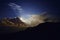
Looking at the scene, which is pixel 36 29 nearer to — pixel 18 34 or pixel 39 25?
pixel 39 25

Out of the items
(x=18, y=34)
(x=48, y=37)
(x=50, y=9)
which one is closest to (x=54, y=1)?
(x=50, y=9)

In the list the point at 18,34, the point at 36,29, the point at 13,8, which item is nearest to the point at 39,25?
the point at 36,29

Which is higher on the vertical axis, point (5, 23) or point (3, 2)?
point (3, 2)

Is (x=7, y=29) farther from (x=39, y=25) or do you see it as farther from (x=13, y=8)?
(x=39, y=25)

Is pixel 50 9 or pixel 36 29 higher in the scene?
pixel 50 9

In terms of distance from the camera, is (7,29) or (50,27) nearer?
(7,29)

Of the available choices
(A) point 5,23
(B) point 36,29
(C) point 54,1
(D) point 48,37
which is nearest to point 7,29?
(A) point 5,23

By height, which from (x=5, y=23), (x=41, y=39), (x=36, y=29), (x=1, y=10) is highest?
(x=1, y=10)

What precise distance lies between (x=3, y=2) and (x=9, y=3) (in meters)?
0.15

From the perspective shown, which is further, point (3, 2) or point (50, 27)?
point (50, 27)

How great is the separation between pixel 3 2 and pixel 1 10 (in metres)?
0.20

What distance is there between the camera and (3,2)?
9.84ft

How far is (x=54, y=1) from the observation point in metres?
3.04

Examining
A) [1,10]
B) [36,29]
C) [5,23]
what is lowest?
[36,29]
